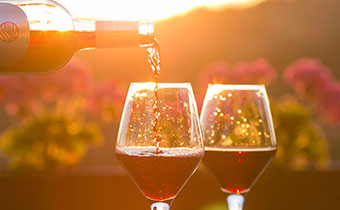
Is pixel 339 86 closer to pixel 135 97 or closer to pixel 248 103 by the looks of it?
pixel 248 103

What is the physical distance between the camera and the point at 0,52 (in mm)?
1801

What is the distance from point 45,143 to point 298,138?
173 centimetres

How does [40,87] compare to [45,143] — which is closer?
[45,143]

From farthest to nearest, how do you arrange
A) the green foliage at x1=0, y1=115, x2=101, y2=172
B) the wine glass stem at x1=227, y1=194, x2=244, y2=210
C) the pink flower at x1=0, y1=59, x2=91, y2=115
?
1. the pink flower at x1=0, y1=59, x2=91, y2=115
2. the green foliage at x1=0, y1=115, x2=101, y2=172
3. the wine glass stem at x1=227, y1=194, x2=244, y2=210

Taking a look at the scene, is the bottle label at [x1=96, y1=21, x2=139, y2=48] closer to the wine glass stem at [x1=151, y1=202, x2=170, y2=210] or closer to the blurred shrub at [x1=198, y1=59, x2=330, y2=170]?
the wine glass stem at [x1=151, y1=202, x2=170, y2=210]

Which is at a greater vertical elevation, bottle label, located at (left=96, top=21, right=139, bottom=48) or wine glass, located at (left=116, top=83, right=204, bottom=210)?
bottle label, located at (left=96, top=21, right=139, bottom=48)

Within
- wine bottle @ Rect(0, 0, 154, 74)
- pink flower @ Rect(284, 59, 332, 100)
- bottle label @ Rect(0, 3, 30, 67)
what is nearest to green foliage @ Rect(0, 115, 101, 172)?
pink flower @ Rect(284, 59, 332, 100)

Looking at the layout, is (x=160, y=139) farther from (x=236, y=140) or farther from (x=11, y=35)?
(x=11, y=35)

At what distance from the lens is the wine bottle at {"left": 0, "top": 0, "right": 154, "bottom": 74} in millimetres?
1791

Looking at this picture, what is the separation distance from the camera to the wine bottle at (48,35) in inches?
70.5

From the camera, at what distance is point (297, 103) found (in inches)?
153

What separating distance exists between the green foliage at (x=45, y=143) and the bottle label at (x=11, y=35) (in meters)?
2.11

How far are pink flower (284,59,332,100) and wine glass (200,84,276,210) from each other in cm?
239

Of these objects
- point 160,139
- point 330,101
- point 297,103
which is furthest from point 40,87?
point 160,139
